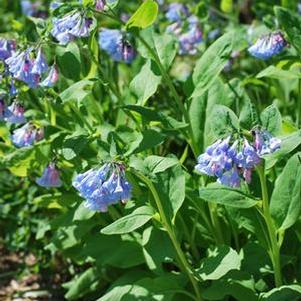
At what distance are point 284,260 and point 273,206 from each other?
0.26 metres

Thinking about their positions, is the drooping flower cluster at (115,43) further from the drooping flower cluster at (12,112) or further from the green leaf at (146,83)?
the drooping flower cluster at (12,112)

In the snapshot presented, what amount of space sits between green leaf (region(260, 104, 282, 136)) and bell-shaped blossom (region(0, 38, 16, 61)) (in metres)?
1.00

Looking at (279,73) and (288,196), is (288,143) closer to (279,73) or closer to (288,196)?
(288,196)

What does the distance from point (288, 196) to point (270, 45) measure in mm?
669

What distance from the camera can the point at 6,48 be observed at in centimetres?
250

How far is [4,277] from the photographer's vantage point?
3.45 meters

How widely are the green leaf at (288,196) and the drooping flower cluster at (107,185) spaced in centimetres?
58

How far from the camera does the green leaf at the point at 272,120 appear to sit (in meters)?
2.07

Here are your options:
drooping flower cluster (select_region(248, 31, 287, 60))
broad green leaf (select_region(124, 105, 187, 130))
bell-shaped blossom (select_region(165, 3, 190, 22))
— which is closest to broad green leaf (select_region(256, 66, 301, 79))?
drooping flower cluster (select_region(248, 31, 287, 60))

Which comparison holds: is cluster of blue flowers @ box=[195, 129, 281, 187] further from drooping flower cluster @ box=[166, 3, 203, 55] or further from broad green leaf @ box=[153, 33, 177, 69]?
drooping flower cluster @ box=[166, 3, 203, 55]

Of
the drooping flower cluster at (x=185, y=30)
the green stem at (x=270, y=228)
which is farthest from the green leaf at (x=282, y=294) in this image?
the drooping flower cluster at (x=185, y=30)

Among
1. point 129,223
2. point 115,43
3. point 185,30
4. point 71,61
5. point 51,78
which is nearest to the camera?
point 129,223

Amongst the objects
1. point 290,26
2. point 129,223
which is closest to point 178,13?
point 290,26

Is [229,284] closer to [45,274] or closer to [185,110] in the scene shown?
[185,110]
